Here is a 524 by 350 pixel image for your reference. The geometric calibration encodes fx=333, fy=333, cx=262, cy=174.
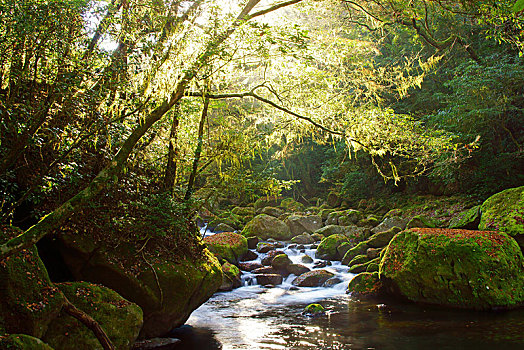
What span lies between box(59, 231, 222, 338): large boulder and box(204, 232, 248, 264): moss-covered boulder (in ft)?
17.1

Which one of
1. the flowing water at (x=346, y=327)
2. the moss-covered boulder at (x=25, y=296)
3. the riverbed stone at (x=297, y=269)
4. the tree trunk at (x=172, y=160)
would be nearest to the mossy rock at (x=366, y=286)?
the flowing water at (x=346, y=327)

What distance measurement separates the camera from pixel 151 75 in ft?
16.5

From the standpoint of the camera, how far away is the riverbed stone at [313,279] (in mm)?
10477

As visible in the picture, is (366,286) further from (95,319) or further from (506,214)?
(95,319)

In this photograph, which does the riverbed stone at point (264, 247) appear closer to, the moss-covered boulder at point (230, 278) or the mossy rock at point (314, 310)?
the moss-covered boulder at point (230, 278)

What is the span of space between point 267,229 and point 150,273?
1156cm

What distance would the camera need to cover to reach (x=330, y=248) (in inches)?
516

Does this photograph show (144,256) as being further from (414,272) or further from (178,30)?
(414,272)

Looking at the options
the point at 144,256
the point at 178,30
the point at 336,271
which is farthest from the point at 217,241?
the point at 178,30

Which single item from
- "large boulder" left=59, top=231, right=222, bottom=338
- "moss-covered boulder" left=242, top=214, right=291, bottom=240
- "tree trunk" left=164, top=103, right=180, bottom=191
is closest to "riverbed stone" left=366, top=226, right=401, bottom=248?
"moss-covered boulder" left=242, top=214, right=291, bottom=240

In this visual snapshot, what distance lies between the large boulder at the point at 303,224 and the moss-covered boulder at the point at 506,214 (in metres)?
9.32

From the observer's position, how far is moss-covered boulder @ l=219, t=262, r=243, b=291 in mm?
9984

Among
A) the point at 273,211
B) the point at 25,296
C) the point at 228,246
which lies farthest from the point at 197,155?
the point at 273,211

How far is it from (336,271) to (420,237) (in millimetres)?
3931
